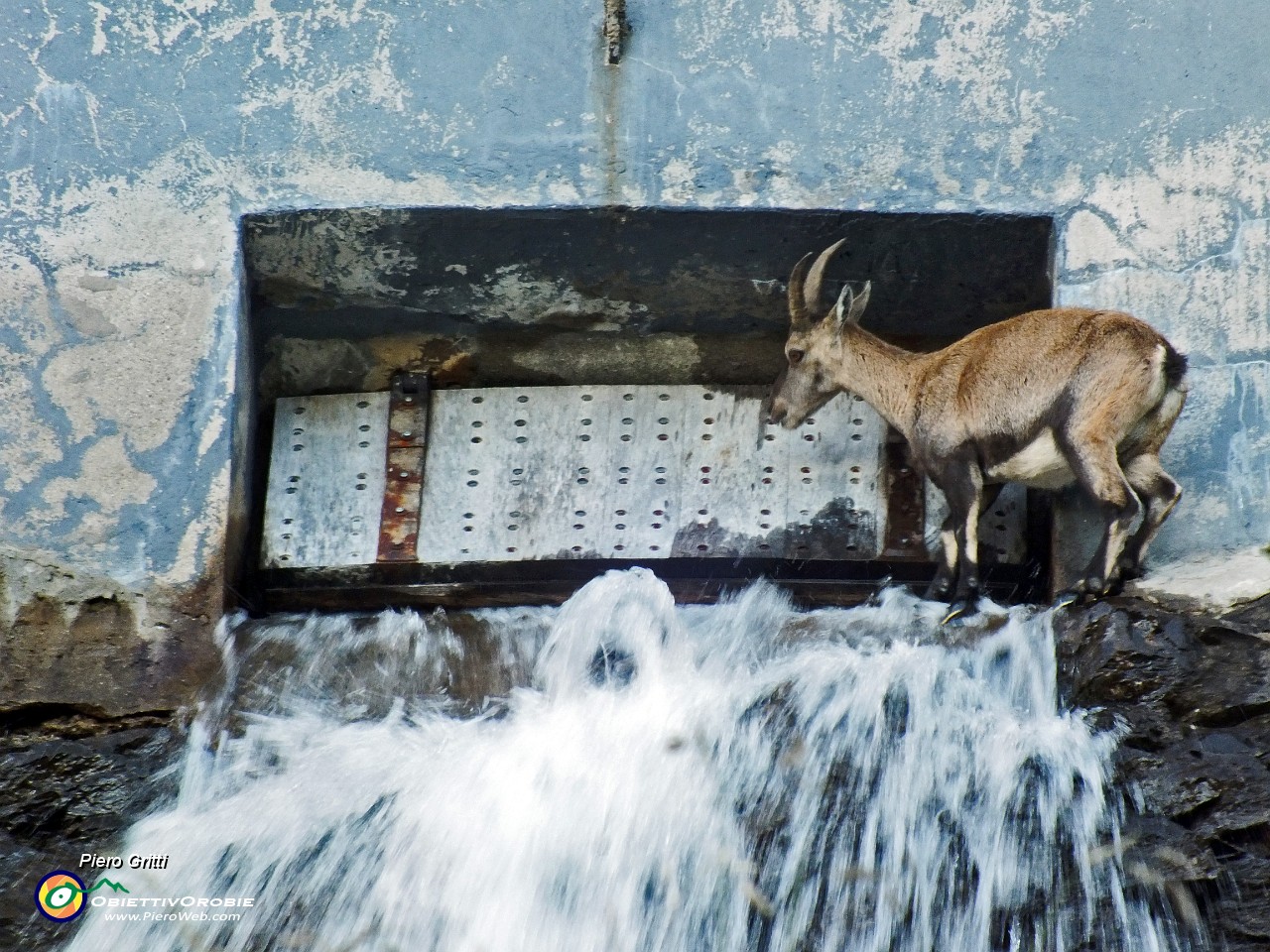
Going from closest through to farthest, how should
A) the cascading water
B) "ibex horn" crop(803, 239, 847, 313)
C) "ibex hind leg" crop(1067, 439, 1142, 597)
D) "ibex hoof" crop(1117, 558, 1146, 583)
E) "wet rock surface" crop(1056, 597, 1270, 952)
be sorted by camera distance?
"wet rock surface" crop(1056, 597, 1270, 952) < the cascading water < "ibex hind leg" crop(1067, 439, 1142, 597) < "ibex hoof" crop(1117, 558, 1146, 583) < "ibex horn" crop(803, 239, 847, 313)

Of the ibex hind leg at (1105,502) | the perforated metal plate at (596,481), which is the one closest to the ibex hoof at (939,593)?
the perforated metal plate at (596,481)

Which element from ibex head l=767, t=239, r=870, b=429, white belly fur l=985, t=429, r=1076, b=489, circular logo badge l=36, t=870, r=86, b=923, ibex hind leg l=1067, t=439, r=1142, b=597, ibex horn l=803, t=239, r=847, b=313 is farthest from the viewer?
ibex head l=767, t=239, r=870, b=429

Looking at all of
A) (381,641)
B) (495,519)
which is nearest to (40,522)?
(381,641)

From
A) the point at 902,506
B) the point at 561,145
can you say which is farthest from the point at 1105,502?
the point at 561,145

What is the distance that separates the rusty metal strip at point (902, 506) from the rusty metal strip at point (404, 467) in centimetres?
170

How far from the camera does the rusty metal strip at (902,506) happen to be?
618 cm

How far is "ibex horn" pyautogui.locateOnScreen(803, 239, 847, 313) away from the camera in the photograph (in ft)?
19.5

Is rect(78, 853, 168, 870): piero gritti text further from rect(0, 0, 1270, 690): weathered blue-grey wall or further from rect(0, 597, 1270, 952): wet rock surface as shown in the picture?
rect(0, 0, 1270, 690): weathered blue-grey wall

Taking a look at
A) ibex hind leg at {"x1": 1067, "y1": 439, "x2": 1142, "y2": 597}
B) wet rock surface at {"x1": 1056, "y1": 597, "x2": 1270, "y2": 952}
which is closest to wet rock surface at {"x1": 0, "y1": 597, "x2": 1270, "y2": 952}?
wet rock surface at {"x1": 1056, "y1": 597, "x2": 1270, "y2": 952}

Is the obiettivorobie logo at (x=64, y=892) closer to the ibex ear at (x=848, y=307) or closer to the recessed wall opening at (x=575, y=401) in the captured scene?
the recessed wall opening at (x=575, y=401)

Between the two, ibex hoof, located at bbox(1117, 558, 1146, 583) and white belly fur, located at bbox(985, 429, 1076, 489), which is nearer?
ibex hoof, located at bbox(1117, 558, 1146, 583)

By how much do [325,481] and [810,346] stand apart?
72.0 inches

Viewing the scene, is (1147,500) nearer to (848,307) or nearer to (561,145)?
(848,307)

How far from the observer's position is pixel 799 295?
6.07 meters
